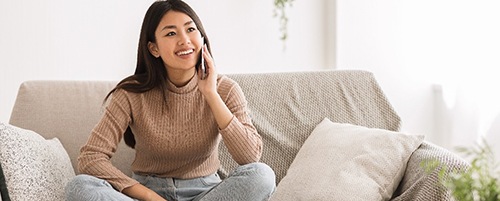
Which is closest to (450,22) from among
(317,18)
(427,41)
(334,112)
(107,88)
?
(427,41)

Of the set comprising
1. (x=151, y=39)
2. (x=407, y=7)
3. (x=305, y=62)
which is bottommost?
(x=305, y=62)

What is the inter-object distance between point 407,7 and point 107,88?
6.89 ft

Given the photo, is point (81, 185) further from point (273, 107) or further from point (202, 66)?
point (273, 107)

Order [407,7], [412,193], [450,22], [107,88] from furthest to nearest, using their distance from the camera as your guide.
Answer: [407,7]
[450,22]
[107,88]
[412,193]

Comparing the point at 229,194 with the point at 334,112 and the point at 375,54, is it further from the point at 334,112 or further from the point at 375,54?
the point at 375,54

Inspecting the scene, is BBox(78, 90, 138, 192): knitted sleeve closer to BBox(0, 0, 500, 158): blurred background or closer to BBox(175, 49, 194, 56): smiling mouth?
BBox(175, 49, 194, 56): smiling mouth

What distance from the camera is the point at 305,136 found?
297 cm

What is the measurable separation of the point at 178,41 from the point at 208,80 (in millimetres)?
155

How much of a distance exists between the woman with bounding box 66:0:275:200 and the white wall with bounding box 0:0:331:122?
1613mm

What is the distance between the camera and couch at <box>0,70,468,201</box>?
243 cm

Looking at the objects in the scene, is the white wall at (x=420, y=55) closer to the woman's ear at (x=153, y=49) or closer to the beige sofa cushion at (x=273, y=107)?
the beige sofa cushion at (x=273, y=107)

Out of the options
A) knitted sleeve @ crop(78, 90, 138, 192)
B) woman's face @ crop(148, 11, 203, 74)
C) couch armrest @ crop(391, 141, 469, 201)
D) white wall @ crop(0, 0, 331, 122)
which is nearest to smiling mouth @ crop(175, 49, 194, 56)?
woman's face @ crop(148, 11, 203, 74)

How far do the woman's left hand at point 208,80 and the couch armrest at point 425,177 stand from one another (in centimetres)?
64

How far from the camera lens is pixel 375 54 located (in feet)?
15.1
